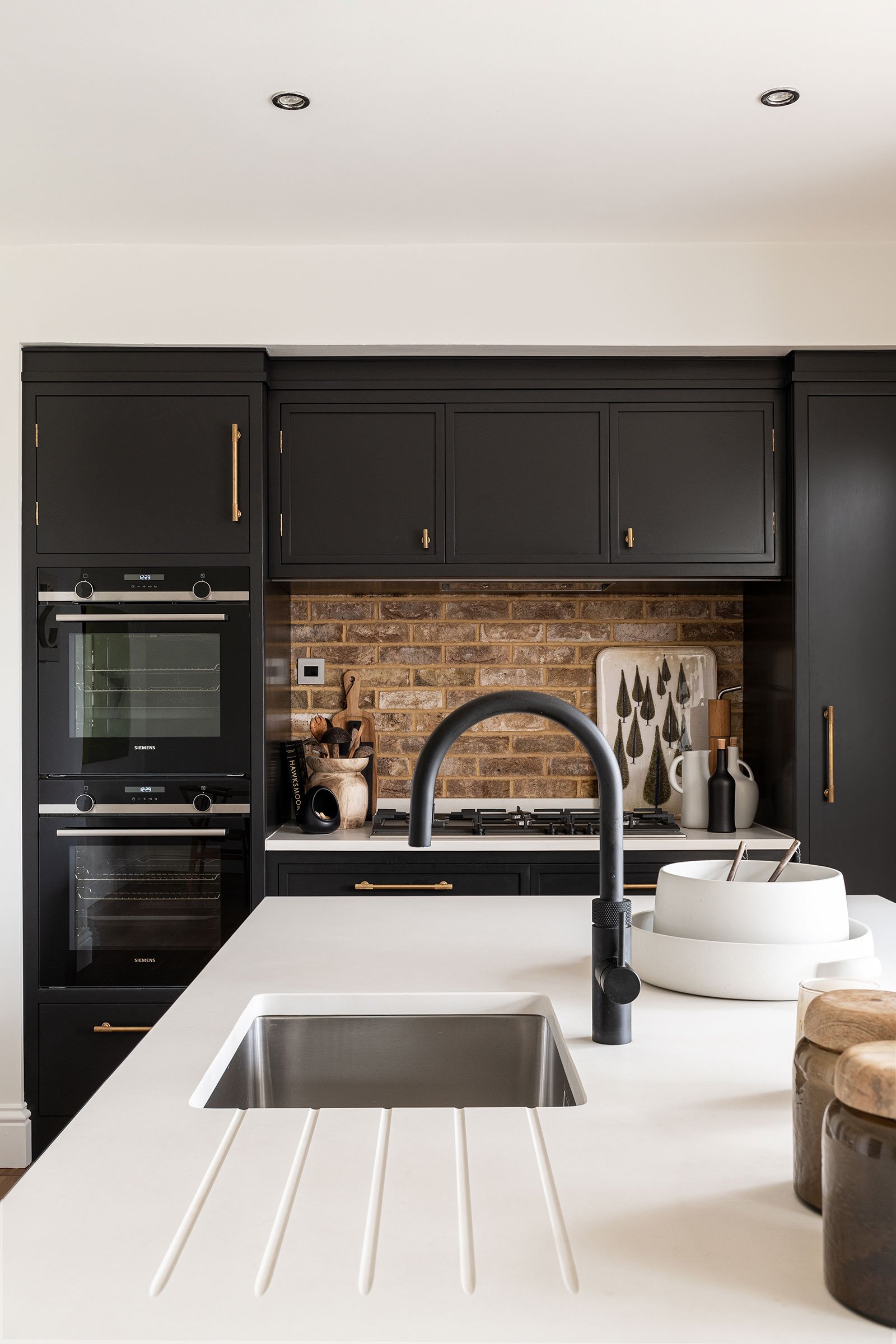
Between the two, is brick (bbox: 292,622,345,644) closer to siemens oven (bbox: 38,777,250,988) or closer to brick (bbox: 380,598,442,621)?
brick (bbox: 380,598,442,621)

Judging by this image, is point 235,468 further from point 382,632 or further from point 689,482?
point 689,482

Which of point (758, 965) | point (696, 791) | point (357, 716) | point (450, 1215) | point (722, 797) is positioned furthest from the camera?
point (357, 716)

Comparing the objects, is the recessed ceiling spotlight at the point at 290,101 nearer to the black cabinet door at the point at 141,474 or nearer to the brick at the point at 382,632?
the black cabinet door at the point at 141,474

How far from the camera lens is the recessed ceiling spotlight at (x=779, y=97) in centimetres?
219

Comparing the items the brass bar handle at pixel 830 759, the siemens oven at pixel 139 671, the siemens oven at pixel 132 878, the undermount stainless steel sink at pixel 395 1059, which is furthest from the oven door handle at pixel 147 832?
the brass bar handle at pixel 830 759

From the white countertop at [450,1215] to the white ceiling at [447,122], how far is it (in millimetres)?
1836

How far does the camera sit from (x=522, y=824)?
10.2 feet

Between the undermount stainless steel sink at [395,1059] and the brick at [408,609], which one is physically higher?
the brick at [408,609]

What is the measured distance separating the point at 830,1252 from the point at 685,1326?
0.11m

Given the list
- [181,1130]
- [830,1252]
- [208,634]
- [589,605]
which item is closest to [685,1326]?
[830,1252]

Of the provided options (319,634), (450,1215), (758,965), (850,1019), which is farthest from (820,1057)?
(319,634)

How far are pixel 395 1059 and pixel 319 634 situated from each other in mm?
2321

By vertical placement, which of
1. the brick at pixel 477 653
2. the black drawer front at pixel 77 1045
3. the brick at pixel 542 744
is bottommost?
the black drawer front at pixel 77 1045

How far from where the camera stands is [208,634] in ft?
9.85
